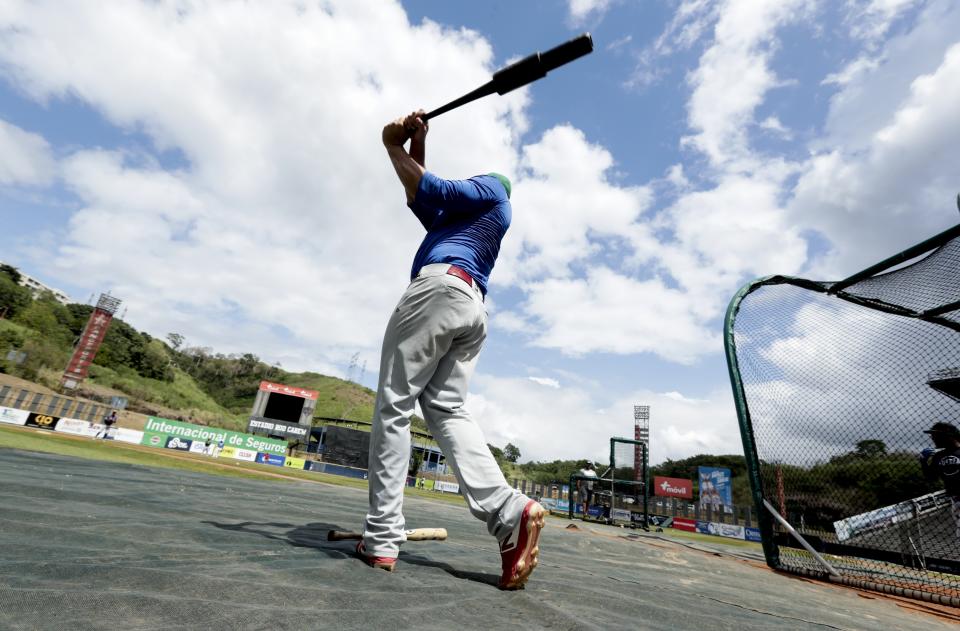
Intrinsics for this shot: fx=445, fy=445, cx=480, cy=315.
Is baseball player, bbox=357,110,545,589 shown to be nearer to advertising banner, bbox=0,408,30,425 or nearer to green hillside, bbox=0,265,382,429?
advertising banner, bbox=0,408,30,425

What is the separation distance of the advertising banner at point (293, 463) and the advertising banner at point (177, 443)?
5866 millimetres

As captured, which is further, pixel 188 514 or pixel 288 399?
pixel 288 399

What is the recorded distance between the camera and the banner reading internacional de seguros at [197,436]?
25.0 m

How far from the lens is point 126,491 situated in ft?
7.80

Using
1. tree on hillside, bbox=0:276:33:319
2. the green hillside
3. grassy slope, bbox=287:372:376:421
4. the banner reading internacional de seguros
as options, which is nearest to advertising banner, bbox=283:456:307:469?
the banner reading internacional de seguros

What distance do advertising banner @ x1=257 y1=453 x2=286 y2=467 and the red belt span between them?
1217 inches

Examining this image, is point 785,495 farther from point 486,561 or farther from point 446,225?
point 446,225

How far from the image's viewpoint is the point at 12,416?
64.9ft

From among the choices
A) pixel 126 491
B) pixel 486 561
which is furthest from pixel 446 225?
pixel 126 491

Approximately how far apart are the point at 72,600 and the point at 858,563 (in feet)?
21.2

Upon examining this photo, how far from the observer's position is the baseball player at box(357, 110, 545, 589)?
5.34ft

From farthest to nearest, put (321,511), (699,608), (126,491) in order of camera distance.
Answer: (321,511)
(126,491)
(699,608)

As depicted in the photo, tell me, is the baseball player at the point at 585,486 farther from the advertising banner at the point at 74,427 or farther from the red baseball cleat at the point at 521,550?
the advertising banner at the point at 74,427

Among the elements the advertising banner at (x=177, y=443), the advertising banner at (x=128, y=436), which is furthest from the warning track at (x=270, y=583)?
the advertising banner at (x=177, y=443)
